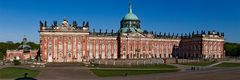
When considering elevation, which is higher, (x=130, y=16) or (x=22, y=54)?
(x=130, y=16)

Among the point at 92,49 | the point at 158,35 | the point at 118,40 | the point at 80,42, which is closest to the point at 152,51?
the point at 158,35

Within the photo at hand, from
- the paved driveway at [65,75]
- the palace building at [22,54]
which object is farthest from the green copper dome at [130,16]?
the paved driveway at [65,75]

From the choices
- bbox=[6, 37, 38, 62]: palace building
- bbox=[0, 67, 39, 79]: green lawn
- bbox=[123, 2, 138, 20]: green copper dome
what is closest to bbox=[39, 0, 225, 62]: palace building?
bbox=[123, 2, 138, 20]: green copper dome

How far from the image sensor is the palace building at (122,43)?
322 ft

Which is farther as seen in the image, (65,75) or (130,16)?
(130,16)

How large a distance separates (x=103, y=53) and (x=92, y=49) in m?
4.49

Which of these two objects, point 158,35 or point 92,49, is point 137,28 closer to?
point 158,35

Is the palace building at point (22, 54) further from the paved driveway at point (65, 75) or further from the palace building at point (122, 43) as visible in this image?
the paved driveway at point (65, 75)

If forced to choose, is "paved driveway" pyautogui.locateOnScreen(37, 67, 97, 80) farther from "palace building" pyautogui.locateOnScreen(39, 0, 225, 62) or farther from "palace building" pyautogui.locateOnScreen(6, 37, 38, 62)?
"palace building" pyautogui.locateOnScreen(6, 37, 38, 62)

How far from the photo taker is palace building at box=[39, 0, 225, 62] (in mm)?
98062

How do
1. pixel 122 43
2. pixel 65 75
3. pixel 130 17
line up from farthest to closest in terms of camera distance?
pixel 130 17 → pixel 122 43 → pixel 65 75

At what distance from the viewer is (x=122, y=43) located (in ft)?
384

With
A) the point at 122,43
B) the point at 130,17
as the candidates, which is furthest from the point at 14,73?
the point at 130,17

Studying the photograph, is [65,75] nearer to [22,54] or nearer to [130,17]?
[22,54]
